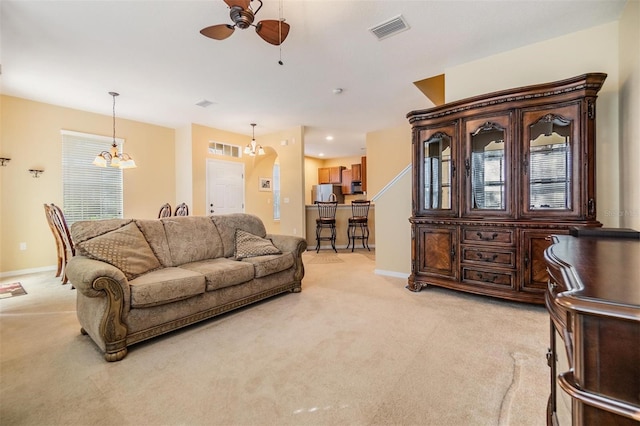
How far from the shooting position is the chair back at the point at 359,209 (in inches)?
260

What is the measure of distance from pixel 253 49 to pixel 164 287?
266 cm

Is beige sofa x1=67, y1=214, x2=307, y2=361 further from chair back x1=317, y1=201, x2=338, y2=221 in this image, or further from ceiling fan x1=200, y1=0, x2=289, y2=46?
chair back x1=317, y1=201, x2=338, y2=221

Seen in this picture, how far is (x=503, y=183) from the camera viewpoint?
2936mm

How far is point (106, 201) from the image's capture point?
5.52 meters

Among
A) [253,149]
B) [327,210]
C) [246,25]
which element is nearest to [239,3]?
[246,25]

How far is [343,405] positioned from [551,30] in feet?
12.8

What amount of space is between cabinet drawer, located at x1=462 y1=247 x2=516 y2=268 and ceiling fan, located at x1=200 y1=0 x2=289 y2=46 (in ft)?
9.13

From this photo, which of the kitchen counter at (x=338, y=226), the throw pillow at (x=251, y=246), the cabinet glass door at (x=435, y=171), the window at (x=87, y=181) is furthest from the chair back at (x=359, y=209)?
the window at (x=87, y=181)

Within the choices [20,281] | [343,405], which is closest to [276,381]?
[343,405]

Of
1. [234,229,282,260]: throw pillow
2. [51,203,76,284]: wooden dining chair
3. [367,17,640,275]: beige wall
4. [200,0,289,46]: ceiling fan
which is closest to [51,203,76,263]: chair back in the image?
[51,203,76,284]: wooden dining chair

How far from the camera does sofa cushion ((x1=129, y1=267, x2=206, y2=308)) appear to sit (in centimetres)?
210

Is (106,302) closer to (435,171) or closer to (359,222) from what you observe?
(435,171)

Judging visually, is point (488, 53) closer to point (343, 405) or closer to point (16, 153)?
point (343, 405)

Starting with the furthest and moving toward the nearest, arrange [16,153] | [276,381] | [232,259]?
[16,153], [232,259], [276,381]
